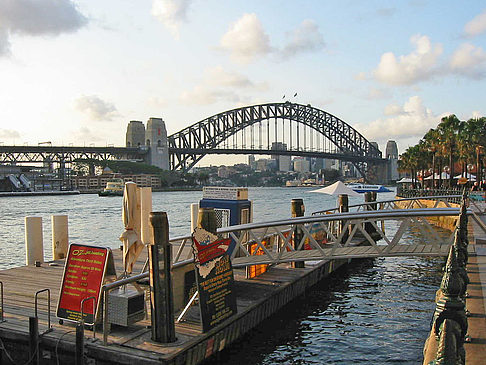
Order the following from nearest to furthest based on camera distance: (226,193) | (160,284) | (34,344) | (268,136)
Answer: (160,284)
(34,344)
(226,193)
(268,136)

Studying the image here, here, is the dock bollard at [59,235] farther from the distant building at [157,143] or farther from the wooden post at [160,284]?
the distant building at [157,143]

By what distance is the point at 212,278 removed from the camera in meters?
7.36

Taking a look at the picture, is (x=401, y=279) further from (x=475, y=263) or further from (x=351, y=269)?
(x=475, y=263)

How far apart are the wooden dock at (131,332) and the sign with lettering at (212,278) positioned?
6.9 inches

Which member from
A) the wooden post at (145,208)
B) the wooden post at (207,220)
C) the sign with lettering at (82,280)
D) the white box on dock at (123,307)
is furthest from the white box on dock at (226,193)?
the wooden post at (145,208)

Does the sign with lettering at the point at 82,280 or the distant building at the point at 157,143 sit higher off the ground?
the distant building at the point at 157,143

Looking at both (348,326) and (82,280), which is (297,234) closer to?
(348,326)

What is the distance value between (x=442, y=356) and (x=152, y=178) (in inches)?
4785

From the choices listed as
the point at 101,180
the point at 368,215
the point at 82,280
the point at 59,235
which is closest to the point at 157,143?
the point at 101,180

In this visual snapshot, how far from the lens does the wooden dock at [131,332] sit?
6.32 m

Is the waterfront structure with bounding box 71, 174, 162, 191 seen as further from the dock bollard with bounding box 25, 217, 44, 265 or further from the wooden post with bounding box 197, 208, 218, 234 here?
the wooden post with bounding box 197, 208, 218, 234

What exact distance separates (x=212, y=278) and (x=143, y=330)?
3.88 feet

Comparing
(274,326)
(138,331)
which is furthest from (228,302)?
(274,326)

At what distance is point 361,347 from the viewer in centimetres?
911
